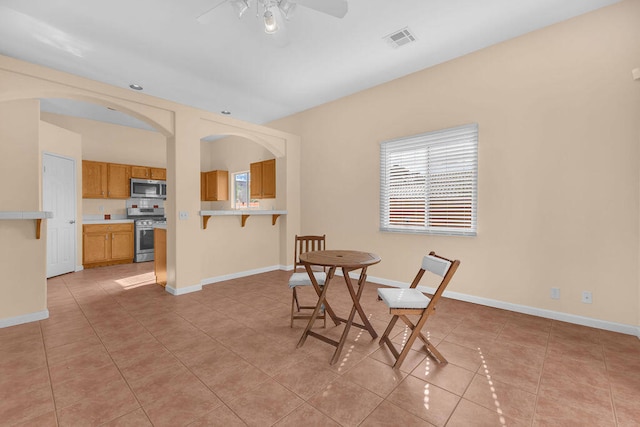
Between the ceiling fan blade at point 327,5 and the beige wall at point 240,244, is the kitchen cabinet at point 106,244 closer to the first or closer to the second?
the beige wall at point 240,244

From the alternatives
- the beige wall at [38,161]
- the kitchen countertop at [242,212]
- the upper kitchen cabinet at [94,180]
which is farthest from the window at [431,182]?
the upper kitchen cabinet at [94,180]

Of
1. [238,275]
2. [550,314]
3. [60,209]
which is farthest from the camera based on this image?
[60,209]

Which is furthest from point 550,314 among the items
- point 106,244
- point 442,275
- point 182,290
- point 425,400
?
point 106,244

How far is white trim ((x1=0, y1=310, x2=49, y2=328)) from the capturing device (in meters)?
2.83

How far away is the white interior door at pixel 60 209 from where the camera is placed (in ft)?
15.6

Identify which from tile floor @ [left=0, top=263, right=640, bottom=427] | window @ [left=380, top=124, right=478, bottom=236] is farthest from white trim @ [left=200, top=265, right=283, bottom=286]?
window @ [left=380, top=124, right=478, bottom=236]

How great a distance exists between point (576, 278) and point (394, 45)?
3.23m

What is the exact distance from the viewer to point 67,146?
202 inches

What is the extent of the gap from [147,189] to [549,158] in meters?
7.35

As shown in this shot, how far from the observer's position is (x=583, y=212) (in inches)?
112

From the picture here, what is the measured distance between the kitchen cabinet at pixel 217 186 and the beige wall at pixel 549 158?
16.1ft

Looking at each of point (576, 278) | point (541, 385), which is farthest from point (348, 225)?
point (541, 385)

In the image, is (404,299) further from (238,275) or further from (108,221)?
(108,221)

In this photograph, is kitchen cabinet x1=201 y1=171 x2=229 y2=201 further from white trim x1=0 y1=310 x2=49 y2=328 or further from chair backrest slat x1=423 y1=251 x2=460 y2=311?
chair backrest slat x1=423 y1=251 x2=460 y2=311
